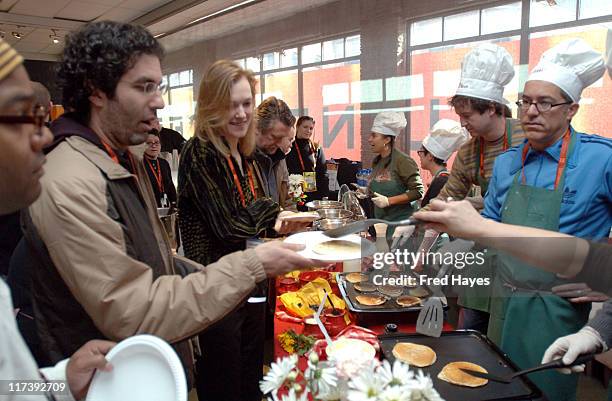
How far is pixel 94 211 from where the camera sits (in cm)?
84

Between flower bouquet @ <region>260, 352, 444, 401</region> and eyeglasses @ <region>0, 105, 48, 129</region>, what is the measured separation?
528 millimetres

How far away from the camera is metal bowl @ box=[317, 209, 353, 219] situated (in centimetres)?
244

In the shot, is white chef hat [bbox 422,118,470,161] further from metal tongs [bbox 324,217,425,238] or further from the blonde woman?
metal tongs [bbox 324,217,425,238]

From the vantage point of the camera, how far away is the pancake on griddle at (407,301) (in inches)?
56.9

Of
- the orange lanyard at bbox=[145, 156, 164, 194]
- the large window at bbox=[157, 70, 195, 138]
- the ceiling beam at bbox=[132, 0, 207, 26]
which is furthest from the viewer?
the large window at bbox=[157, 70, 195, 138]

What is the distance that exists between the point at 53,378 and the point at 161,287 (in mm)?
252

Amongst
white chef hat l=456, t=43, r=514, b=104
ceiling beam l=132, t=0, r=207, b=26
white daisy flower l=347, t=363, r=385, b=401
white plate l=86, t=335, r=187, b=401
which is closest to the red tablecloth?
white plate l=86, t=335, r=187, b=401

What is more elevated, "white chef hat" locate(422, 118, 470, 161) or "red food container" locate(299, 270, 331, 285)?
"white chef hat" locate(422, 118, 470, 161)

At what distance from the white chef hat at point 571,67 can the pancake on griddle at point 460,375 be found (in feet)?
3.04

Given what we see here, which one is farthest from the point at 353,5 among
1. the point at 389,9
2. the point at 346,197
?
the point at 346,197

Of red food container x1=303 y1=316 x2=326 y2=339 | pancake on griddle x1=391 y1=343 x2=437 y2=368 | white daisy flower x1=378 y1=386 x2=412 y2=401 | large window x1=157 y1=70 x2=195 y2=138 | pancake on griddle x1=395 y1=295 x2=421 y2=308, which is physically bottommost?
red food container x1=303 y1=316 x2=326 y2=339

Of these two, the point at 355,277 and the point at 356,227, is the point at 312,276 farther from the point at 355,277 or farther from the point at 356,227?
the point at 356,227

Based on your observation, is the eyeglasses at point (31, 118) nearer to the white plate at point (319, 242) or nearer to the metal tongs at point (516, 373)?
the white plate at point (319, 242)

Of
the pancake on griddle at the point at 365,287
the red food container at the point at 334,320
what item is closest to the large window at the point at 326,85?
the pancake on griddle at the point at 365,287
